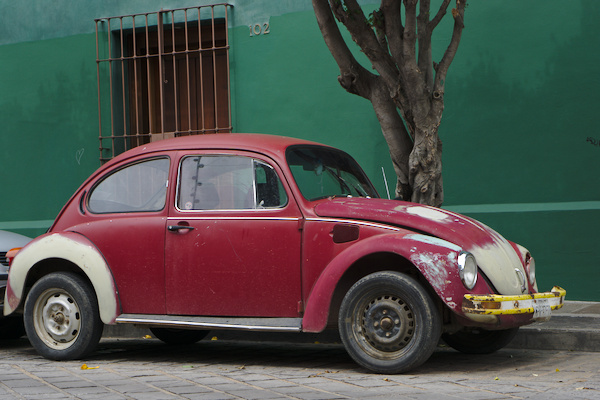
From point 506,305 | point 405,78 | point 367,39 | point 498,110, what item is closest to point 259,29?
point 498,110

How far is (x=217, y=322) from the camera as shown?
621 centimetres

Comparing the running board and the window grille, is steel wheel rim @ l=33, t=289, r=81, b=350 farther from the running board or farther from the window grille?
the window grille

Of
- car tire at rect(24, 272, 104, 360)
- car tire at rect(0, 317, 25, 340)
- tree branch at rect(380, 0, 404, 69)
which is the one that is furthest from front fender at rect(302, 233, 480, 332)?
car tire at rect(0, 317, 25, 340)

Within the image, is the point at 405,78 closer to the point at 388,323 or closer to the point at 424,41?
the point at 424,41

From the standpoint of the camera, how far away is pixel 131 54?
11.7 m

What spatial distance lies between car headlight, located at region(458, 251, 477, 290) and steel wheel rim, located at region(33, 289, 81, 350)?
9.93 feet

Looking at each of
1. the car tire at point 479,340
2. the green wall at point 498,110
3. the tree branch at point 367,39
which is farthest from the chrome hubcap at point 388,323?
the green wall at point 498,110

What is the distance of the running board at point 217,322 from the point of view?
5986 millimetres

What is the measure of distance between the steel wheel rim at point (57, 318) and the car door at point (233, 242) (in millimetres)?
860

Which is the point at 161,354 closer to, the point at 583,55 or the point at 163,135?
the point at 163,135

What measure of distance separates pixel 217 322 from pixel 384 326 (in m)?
1.26

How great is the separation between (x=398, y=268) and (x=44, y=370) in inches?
106

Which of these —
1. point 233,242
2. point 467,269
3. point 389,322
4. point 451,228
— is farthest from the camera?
point 233,242

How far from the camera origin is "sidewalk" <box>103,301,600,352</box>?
6.76 metres
